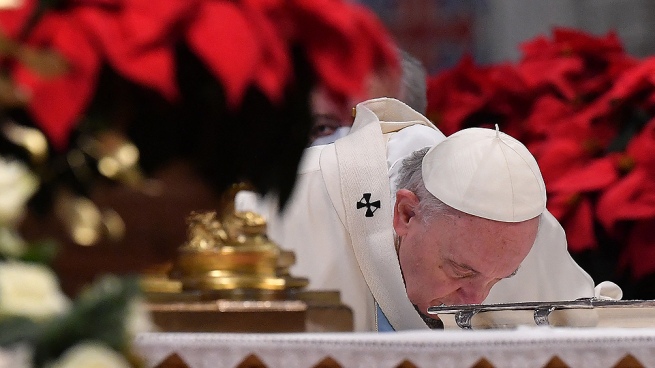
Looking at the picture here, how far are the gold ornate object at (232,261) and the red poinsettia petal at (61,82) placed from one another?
1.51ft

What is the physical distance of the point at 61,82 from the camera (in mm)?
944

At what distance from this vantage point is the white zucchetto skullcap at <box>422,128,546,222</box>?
9.21ft

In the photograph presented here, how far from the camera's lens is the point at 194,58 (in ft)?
3.36

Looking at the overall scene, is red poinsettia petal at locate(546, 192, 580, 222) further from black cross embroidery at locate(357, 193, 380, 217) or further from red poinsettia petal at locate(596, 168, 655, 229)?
black cross embroidery at locate(357, 193, 380, 217)

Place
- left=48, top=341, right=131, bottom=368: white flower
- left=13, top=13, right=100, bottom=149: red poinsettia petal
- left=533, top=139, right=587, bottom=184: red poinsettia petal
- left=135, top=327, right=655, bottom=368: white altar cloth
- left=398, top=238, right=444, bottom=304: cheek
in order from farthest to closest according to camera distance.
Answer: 1. left=533, top=139, right=587, bottom=184: red poinsettia petal
2. left=398, top=238, right=444, bottom=304: cheek
3. left=135, top=327, right=655, bottom=368: white altar cloth
4. left=13, top=13, right=100, bottom=149: red poinsettia petal
5. left=48, top=341, right=131, bottom=368: white flower

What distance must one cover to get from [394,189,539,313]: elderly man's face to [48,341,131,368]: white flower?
2.03 meters

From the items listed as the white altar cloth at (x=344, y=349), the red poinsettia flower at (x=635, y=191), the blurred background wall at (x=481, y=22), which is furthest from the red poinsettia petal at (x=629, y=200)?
the white altar cloth at (x=344, y=349)

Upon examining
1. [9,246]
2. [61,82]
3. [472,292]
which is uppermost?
[61,82]

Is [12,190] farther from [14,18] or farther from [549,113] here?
[549,113]

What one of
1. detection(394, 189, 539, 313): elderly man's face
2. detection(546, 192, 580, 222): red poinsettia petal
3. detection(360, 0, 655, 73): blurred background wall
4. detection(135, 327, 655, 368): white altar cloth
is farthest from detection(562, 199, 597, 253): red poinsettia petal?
detection(135, 327, 655, 368): white altar cloth

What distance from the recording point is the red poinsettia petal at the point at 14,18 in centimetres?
94

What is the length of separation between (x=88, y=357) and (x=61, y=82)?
26 centimetres

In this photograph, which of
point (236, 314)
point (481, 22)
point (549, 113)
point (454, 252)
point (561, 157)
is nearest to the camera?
point (236, 314)

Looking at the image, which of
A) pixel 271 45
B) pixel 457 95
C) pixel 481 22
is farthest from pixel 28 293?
pixel 481 22
